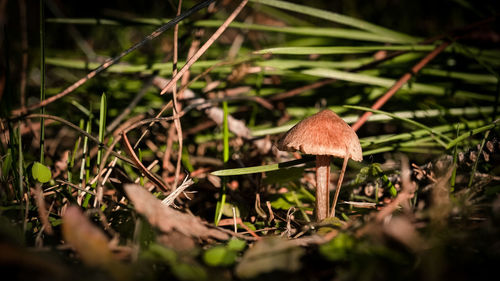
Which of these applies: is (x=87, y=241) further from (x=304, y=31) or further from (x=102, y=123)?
(x=304, y=31)

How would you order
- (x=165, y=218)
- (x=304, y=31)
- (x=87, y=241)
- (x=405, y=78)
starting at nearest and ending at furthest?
(x=87, y=241), (x=165, y=218), (x=405, y=78), (x=304, y=31)

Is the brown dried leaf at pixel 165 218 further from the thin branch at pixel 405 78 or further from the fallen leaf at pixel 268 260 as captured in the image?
the thin branch at pixel 405 78

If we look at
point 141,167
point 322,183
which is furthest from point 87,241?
point 322,183

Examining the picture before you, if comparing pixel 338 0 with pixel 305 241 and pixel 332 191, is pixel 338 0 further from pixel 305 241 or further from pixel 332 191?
pixel 305 241

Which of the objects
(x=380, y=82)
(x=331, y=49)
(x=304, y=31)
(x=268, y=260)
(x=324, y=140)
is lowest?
(x=268, y=260)

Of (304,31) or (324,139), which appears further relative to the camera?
(304,31)

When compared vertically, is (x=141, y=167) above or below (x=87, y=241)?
above

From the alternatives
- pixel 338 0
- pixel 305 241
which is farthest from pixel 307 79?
pixel 338 0
